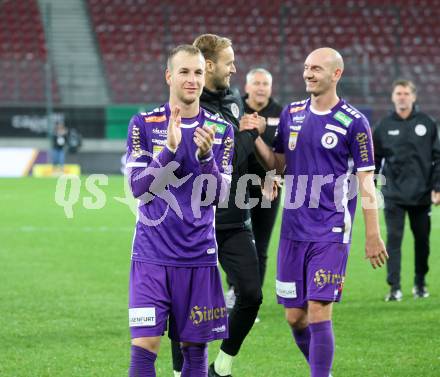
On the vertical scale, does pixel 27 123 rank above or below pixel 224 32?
below

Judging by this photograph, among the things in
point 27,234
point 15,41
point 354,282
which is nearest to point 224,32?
point 15,41

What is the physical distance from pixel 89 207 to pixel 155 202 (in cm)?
1498

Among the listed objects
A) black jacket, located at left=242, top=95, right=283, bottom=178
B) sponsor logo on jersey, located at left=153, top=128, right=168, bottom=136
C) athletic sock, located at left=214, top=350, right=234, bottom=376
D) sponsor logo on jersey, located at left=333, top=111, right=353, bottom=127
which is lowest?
athletic sock, located at left=214, top=350, right=234, bottom=376

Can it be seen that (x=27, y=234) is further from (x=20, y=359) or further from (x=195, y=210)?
(x=195, y=210)

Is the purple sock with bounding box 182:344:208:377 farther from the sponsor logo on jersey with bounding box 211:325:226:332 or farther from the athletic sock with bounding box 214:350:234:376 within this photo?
the athletic sock with bounding box 214:350:234:376

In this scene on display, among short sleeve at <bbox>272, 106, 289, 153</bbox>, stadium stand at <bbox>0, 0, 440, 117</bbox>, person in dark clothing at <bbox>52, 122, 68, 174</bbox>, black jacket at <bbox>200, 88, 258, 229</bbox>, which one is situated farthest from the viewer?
stadium stand at <bbox>0, 0, 440, 117</bbox>

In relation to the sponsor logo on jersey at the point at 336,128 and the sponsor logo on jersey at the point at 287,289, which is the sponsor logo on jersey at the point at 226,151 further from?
the sponsor logo on jersey at the point at 287,289

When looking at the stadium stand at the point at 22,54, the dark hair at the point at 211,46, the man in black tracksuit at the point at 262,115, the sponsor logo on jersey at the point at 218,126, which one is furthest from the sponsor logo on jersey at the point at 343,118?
the stadium stand at the point at 22,54

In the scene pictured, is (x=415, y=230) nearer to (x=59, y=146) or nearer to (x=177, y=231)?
(x=177, y=231)

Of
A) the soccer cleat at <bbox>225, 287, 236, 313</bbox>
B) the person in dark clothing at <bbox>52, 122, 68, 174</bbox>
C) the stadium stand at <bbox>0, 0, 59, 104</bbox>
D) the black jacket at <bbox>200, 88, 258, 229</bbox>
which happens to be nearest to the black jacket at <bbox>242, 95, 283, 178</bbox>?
the soccer cleat at <bbox>225, 287, 236, 313</bbox>

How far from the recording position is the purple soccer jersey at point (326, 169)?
18.0 feet

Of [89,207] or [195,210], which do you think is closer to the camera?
[195,210]

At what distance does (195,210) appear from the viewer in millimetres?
4727

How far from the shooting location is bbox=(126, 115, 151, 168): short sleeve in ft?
15.4
